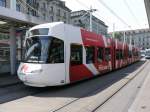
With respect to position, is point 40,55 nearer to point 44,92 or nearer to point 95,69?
point 44,92

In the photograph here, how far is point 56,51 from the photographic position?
12.4 m

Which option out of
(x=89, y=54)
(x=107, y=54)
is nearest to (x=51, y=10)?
(x=107, y=54)

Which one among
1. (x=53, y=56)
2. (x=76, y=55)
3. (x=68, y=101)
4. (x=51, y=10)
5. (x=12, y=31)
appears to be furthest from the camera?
(x=51, y=10)

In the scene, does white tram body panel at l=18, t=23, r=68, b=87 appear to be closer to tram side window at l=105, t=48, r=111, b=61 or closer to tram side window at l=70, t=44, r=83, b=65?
tram side window at l=70, t=44, r=83, b=65

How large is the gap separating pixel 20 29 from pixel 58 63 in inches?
322

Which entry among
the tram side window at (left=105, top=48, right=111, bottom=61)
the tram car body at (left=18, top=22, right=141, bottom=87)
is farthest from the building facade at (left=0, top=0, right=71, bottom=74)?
the tram side window at (left=105, top=48, right=111, bottom=61)

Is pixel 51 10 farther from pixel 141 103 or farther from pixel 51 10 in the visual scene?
pixel 141 103

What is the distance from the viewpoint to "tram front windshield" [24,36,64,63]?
12.0 metres

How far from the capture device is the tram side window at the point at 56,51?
1215 centimetres

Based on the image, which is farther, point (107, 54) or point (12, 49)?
point (107, 54)

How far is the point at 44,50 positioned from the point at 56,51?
0.62 meters

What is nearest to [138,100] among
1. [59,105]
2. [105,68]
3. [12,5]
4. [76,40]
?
[59,105]

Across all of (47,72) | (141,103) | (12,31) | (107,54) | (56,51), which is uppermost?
(12,31)

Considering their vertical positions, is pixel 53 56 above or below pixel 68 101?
above
